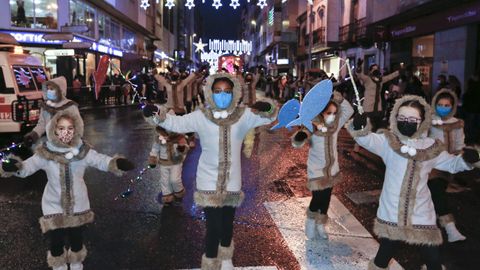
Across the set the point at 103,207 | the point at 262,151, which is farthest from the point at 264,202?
the point at 262,151

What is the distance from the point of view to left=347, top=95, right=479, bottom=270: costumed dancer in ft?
12.7

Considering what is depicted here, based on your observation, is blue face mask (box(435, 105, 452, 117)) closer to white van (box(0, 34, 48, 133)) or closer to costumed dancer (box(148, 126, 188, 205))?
costumed dancer (box(148, 126, 188, 205))

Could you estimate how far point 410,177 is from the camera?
12.8 feet

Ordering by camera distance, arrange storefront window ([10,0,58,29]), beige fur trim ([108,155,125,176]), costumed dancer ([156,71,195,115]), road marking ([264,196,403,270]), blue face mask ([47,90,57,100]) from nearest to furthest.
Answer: beige fur trim ([108,155,125,176]), road marking ([264,196,403,270]), blue face mask ([47,90,57,100]), costumed dancer ([156,71,195,115]), storefront window ([10,0,58,29])

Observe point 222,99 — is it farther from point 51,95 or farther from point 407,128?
point 51,95

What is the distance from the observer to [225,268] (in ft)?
14.5

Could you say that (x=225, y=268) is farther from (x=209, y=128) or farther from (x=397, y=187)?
(x=397, y=187)

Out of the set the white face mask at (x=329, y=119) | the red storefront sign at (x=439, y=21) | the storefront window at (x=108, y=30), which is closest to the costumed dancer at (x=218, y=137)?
the white face mask at (x=329, y=119)

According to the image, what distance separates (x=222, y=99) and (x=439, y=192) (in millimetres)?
2862

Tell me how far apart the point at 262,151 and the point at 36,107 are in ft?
18.1

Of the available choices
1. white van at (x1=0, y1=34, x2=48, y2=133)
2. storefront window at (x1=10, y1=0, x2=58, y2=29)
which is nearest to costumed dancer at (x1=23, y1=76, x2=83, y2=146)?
white van at (x1=0, y1=34, x2=48, y2=133)

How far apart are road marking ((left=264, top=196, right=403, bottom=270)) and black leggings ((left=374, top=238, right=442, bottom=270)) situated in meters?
0.77

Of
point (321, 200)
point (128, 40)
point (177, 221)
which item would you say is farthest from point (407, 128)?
point (128, 40)

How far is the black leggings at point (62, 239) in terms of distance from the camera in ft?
14.0
